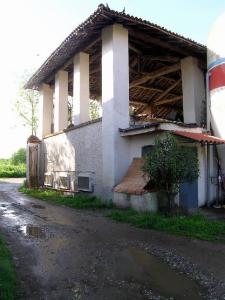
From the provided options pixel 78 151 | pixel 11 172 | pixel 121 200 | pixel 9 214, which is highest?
pixel 78 151

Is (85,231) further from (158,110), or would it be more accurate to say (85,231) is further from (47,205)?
(158,110)

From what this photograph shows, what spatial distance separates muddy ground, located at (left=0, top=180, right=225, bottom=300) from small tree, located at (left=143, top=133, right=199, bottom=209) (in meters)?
1.73

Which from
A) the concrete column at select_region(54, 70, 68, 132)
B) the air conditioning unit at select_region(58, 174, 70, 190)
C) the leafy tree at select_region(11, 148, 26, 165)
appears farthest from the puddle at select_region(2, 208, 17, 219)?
the leafy tree at select_region(11, 148, 26, 165)

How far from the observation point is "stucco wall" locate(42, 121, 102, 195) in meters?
13.8

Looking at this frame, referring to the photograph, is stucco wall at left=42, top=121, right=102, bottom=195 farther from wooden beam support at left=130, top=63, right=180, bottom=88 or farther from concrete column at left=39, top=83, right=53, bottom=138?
wooden beam support at left=130, top=63, right=180, bottom=88

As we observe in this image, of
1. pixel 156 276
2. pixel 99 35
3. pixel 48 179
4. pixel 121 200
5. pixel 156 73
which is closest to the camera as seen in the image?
pixel 156 276

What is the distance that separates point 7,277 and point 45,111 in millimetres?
16888

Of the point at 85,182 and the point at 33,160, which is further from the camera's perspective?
the point at 33,160

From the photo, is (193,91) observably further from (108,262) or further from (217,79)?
(108,262)

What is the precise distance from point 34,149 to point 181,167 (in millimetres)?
12804

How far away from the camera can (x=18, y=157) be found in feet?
169

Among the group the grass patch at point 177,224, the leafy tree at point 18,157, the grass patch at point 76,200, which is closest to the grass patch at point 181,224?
the grass patch at point 177,224

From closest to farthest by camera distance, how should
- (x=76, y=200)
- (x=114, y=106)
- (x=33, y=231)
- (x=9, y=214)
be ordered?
1. (x=33, y=231)
2. (x=9, y=214)
3. (x=114, y=106)
4. (x=76, y=200)

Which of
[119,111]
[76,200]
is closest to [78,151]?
[76,200]
